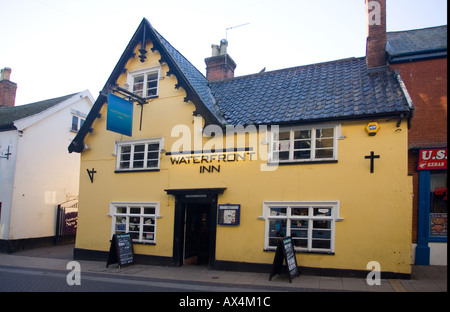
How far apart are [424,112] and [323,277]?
6.93m

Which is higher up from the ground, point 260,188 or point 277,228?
point 260,188

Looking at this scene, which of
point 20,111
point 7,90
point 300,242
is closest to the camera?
point 300,242

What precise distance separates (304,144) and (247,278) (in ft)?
14.8

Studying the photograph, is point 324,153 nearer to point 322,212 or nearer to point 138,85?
point 322,212

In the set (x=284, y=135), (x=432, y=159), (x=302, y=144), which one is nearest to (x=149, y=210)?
(x=284, y=135)

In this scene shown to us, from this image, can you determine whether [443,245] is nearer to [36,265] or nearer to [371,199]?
[371,199]

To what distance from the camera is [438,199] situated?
468 inches

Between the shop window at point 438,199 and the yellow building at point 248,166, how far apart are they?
3.29 metres

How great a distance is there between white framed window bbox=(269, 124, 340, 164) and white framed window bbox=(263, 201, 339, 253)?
144cm

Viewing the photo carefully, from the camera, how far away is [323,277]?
9.76 m

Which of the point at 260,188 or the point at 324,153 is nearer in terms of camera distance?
the point at 324,153

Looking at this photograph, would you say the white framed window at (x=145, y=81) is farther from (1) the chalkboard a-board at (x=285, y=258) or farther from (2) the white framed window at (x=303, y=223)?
(1) the chalkboard a-board at (x=285, y=258)

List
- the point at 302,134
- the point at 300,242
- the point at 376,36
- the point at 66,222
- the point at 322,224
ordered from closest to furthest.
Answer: the point at 322,224
the point at 300,242
the point at 302,134
the point at 376,36
the point at 66,222

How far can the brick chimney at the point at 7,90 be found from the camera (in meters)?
21.9
